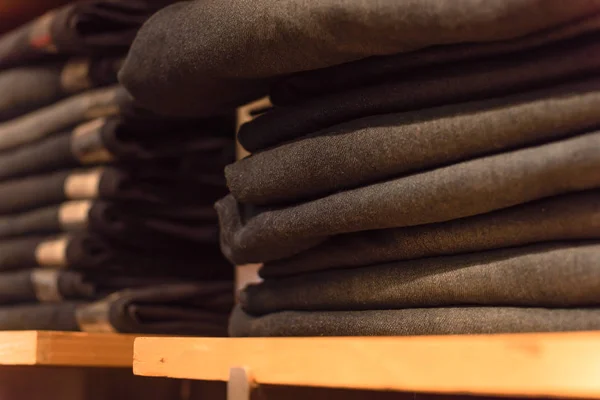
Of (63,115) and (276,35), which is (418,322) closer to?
(276,35)

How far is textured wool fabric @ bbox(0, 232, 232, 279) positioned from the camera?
808 millimetres

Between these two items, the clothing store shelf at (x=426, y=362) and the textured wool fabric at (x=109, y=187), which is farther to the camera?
the textured wool fabric at (x=109, y=187)

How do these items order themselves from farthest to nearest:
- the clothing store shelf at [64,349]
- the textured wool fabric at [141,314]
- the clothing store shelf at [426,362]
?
the textured wool fabric at [141,314] < the clothing store shelf at [64,349] < the clothing store shelf at [426,362]

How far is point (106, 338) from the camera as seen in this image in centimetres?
71

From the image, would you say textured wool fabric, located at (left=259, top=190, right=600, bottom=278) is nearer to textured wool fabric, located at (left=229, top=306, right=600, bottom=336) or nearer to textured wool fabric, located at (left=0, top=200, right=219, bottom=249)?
textured wool fabric, located at (left=229, top=306, right=600, bottom=336)

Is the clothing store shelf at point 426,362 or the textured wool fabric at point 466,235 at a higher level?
the textured wool fabric at point 466,235

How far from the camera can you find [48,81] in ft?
2.93

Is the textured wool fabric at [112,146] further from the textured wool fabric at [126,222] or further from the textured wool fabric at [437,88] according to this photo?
the textured wool fabric at [437,88]

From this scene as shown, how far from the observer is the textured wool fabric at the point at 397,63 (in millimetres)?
428

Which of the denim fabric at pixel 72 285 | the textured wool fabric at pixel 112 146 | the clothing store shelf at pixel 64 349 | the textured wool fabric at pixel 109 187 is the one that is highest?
the textured wool fabric at pixel 112 146

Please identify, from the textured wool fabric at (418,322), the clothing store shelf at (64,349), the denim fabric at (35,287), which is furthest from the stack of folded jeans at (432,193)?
the denim fabric at (35,287)

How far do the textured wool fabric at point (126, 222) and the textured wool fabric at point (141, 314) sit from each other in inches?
2.6

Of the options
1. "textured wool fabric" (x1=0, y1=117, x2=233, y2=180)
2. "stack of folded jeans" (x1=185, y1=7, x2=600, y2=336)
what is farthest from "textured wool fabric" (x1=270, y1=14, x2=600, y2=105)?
"textured wool fabric" (x1=0, y1=117, x2=233, y2=180)

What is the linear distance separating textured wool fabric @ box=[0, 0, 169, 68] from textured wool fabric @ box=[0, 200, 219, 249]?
17cm
